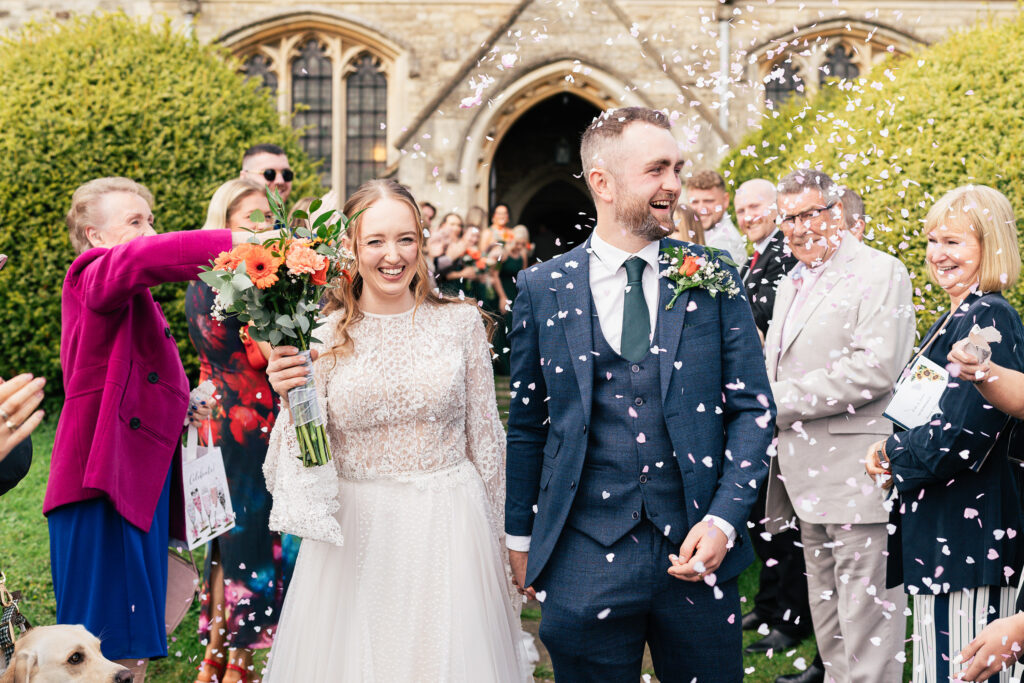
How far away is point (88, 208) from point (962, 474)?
356cm

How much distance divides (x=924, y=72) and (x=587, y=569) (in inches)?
265

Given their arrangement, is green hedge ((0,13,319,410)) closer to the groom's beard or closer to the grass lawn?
the grass lawn

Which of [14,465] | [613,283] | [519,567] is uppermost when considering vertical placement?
[613,283]

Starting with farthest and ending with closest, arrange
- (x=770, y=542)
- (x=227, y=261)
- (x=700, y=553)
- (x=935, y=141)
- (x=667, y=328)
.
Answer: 1. (x=935, y=141)
2. (x=770, y=542)
3. (x=227, y=261)
4. (x=667, y=328)
5. (x=700, y=553)

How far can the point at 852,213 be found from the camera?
5.11m

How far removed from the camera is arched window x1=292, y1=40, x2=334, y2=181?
1795 cm

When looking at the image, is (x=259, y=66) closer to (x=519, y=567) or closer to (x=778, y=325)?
(x=778, y=325)

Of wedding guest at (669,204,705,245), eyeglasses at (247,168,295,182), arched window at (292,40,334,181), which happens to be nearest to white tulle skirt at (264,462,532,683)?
wedding guest at (669,204,705,245)

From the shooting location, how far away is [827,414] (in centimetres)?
448

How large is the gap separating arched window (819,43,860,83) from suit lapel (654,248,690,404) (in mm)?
16584

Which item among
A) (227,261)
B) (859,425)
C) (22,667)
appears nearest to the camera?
(22,667)

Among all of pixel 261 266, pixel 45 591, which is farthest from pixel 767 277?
pixel 45 591

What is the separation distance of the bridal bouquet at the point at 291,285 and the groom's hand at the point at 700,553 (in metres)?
1.31

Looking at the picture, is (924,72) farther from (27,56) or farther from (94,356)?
(27,56)
